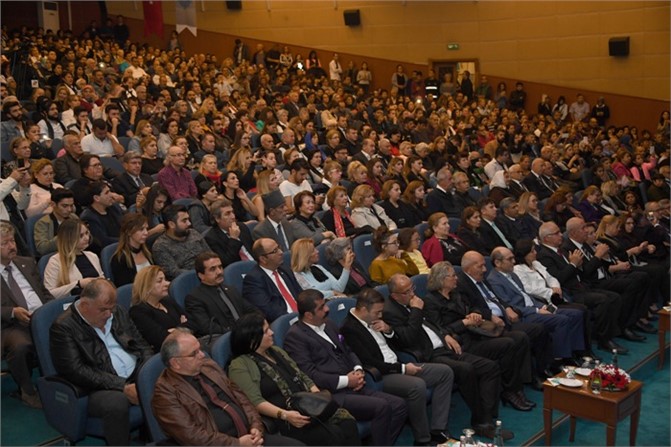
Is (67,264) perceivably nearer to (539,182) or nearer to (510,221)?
(510,221)

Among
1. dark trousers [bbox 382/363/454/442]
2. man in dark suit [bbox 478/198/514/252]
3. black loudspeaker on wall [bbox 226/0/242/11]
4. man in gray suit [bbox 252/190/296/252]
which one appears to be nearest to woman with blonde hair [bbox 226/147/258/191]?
man in gray suit [bbox 252/190/296/252]

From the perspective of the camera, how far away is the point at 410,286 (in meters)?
4.38

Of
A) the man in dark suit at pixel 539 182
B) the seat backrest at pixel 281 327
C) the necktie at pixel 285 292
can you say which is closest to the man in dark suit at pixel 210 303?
the seat backrest at pixel 281 327

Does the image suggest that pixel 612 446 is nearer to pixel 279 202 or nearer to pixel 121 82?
pixel 279 202

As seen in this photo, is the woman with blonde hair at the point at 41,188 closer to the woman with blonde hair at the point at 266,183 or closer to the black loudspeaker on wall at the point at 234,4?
the woman with blonde hair at the point at 266,183

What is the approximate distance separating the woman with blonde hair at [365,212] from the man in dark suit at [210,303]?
217 centimetres

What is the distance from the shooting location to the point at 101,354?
3.54 metres

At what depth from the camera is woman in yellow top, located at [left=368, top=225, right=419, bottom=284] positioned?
5082 millimetres

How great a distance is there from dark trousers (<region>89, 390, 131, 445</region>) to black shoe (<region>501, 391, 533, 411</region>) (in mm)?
2381

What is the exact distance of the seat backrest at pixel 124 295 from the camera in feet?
13.1

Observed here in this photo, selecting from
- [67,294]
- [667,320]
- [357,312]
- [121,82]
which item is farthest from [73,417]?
[121,82]

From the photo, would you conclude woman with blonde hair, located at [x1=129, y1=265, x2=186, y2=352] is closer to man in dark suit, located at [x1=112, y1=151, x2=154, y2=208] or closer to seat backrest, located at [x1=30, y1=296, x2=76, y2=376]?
seat backrest, located at [x1=30, y1=296, x2=76, y2=376]

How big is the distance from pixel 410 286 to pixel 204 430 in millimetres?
1710

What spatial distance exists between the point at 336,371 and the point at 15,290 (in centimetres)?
177
